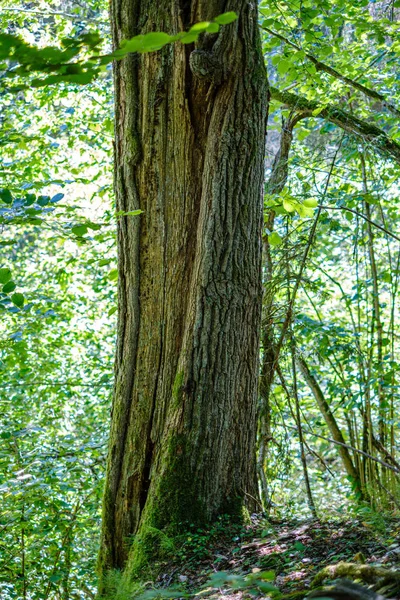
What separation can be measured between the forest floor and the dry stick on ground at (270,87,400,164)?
3.05 metres

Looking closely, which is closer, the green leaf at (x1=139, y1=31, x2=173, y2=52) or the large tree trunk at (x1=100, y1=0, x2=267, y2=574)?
the green leaf at (x1=139, y1=31, x2=173, y2=52)

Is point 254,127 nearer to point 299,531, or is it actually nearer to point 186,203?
point 186,203

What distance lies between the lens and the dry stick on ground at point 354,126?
4988 millimetres

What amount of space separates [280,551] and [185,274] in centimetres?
151

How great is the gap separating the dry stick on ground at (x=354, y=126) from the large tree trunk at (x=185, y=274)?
163cm

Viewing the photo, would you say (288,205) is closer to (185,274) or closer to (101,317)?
(185,274)

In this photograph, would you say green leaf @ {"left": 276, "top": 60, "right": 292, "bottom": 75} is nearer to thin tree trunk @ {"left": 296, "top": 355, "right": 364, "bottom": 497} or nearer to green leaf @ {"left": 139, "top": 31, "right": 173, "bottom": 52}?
thin tree trunk @ {"left": 296, "top": 355, "right": 364, "bottom": 497}

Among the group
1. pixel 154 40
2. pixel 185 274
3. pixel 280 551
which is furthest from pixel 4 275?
pixel 280 551

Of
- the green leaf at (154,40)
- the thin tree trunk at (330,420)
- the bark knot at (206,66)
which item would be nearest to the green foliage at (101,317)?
the green leaf at (154,40)

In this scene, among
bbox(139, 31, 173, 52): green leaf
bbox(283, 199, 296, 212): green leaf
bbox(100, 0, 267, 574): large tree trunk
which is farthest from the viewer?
bbox(283, 199, 296, 212): green leaf

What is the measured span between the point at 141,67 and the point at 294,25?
3.00 metres

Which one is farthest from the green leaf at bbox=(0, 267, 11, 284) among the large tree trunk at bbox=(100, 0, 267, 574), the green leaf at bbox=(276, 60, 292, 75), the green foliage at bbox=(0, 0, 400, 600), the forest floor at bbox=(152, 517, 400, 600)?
the green leaf at bbox=(276, 60, 292, 75)

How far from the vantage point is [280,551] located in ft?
9.30

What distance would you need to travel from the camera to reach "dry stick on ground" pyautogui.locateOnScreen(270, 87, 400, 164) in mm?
4988
